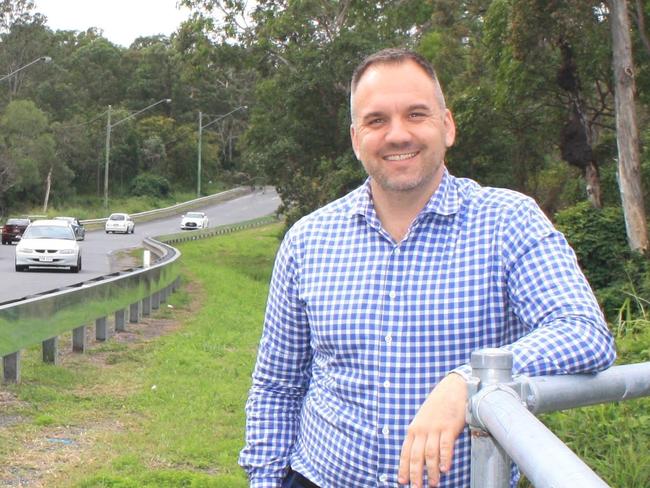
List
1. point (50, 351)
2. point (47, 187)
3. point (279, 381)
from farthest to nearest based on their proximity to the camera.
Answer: point (47, 187), point (50, 351), point (279, 381)

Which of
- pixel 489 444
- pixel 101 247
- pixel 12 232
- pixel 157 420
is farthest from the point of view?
pixel 12 232

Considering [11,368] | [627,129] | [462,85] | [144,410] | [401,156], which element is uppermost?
[462,85]

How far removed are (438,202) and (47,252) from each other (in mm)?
26755

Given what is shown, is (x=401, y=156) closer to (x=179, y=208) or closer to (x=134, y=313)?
(x=134, y=313)

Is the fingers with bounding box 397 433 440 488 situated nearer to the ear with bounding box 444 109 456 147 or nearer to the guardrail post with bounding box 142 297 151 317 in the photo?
the ear with bounding box 444 109 456 147

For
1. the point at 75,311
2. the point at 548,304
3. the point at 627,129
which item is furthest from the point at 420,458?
the point at 627,129

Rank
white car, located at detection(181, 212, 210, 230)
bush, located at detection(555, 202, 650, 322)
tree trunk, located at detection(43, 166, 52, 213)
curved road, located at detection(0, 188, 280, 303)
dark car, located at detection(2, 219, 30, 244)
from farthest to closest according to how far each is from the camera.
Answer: tree trunk, located at detection(43, 166, 52, 213)
white car, located at detection(181, 212, 210, 230)
dark car, located at detection(2, 219, 30, 244)
curved road, located at detection(0, 188, 280, 303)
bush, located at detection(555, 202, 650, 322)

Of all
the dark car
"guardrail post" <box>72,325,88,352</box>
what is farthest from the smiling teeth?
the dark car

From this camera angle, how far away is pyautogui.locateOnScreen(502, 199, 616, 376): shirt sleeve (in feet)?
7.98

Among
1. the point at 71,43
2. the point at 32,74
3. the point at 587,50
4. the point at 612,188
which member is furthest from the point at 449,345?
the point at 71,43

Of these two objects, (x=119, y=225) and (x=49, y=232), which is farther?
(x=119, y=225)

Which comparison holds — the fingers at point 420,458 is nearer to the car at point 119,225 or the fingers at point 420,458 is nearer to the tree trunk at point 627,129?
the tree trunk at point 627,129

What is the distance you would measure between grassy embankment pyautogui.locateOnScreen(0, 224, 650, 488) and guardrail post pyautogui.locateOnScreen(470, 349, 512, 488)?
11.6 ft

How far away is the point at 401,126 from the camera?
303cm
